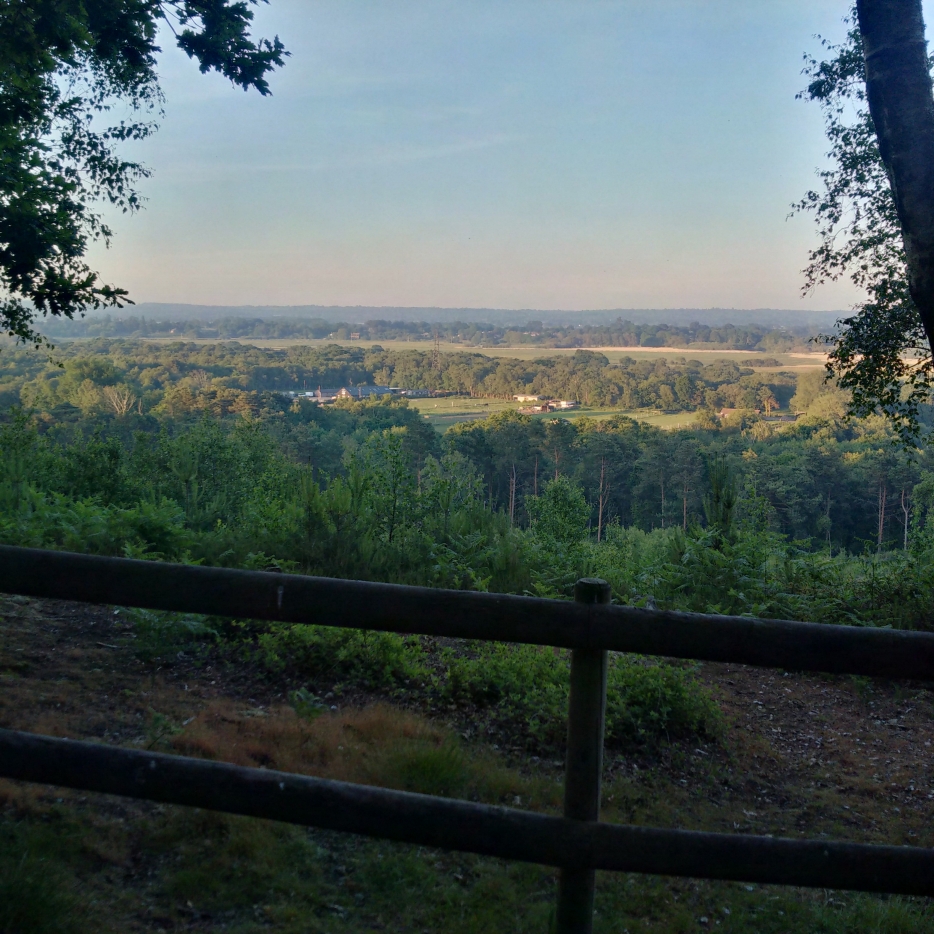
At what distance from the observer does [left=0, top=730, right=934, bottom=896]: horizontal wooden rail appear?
220 centimetres

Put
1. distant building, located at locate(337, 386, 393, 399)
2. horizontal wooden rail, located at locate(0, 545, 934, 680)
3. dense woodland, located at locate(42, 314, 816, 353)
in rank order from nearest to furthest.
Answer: horizontal wooden rail, located at locate(0, 545, 934, 680), distant building, located at locate(337, 386, 393, 399), dense woodland, located at locate(42, 314, 816, 353)

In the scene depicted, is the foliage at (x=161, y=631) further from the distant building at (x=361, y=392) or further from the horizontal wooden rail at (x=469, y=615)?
the distant building at (x=361, y=392)

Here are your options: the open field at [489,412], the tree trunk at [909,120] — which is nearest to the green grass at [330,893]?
the tree trunk at [909,120]

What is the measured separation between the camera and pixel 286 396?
56.0m

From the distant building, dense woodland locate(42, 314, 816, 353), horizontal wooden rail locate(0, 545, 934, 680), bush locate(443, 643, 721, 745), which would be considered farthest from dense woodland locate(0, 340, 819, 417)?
horizontal wooden rail locate(0, 545, 934, 680)

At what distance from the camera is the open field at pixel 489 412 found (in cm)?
6256

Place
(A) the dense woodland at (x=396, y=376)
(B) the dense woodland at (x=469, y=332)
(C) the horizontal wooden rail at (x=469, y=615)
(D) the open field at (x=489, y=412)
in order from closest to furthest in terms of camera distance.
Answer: (C) the horizontal wooden rail at (x=469, y=615) → (A) the dense woodland at (x=396, y=376) → (D) the open field at (x=489, y=412) → (B) the dense woodland at (x=469, y=332)

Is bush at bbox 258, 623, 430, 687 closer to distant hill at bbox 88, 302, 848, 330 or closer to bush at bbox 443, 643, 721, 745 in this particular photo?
bush at bbox 443, 643, 721, 745

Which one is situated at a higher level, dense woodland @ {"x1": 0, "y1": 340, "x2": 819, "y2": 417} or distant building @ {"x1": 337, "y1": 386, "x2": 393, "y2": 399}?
dense woodland @ {"x1": 0, "y1": 340, "x2": 819, "y2": 417}

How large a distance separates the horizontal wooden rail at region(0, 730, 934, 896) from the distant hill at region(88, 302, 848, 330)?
55.7 m

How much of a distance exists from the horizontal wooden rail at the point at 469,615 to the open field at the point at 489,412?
55999mm

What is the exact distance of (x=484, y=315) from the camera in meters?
108

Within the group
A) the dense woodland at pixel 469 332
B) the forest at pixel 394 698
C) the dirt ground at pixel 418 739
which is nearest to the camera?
the forest at pixel 394 698

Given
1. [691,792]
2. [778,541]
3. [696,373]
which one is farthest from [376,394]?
[691,792]
